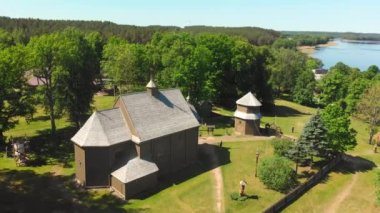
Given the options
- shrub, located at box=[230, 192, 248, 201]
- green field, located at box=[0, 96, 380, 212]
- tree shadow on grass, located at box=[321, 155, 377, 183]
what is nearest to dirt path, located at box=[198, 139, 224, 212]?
green field, located at box=[0, 96, 380, 212]

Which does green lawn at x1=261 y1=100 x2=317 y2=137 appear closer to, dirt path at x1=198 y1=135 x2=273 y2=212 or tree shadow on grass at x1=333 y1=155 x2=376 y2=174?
dirt path at x1=198 y1=135 x2=273 y2=212

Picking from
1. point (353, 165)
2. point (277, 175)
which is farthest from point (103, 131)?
point (353, 165)

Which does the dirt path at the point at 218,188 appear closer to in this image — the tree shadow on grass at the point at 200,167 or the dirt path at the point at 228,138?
the tree shadow on grass at the point at 200,167

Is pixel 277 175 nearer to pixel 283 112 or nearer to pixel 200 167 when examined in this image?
pixel 200 167

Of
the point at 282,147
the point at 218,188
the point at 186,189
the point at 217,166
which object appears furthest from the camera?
the point at 282,147

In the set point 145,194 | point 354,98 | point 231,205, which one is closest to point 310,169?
point 231,205

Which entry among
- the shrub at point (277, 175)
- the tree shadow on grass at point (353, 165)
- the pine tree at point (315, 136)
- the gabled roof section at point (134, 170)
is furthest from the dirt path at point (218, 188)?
the tree shadow on grass at point (353, 165)

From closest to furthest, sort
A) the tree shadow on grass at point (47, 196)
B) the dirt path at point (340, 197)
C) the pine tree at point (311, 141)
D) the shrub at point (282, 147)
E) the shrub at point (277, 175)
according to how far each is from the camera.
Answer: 1. the tree shadow on grass at point (47, 196)
2. the dirt path at point (340, 197)
3. the shrub at point (277, 175)
4. the pine tree at point (311, 141)
5. the shrub at point (282, 147)
